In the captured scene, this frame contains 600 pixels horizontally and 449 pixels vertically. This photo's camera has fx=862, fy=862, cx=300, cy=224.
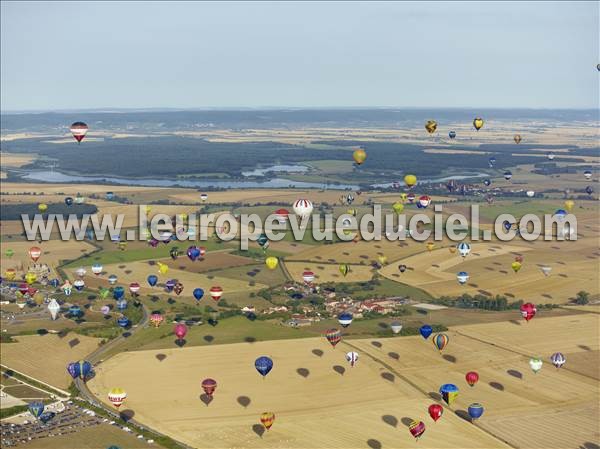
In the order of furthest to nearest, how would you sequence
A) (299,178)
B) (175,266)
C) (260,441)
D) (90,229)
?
(299,178) < (90,229) < (175,266) < (260,441)

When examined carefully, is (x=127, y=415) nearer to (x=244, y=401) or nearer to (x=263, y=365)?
(x=244, y=401)

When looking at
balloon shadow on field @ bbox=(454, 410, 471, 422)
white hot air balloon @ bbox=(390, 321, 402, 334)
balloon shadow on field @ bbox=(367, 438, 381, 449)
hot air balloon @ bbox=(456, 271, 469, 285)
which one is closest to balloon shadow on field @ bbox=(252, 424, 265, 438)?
balloon shadow on field @ bbox=(367, 438, 381, 449)

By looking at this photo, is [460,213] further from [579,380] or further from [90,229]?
[579,380]

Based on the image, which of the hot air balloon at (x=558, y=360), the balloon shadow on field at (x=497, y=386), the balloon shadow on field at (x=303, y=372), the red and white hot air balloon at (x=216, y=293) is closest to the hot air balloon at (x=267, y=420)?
the balloon shadow on field at (x=303, y=372)

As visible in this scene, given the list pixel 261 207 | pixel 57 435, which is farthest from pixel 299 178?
pixel 57 435

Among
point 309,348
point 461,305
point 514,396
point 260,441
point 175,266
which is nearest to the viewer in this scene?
point 260,441

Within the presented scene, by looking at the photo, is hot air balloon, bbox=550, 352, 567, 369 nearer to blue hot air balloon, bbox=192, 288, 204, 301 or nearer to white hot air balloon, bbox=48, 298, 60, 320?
blue hot air balloon, bbox=192, 288, 204, 301
